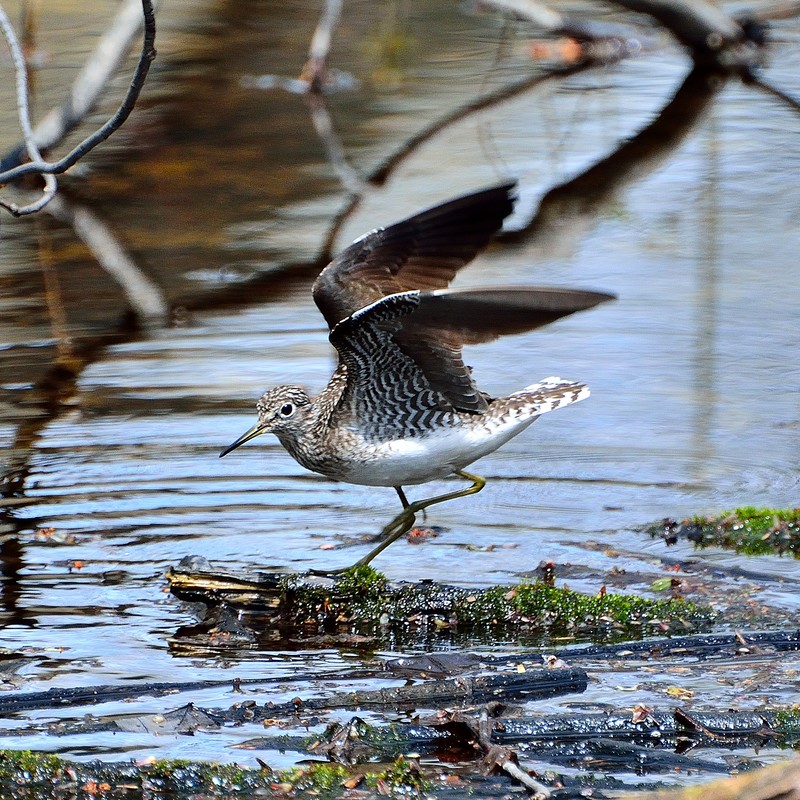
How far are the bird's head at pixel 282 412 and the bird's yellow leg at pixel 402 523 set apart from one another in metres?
0.58

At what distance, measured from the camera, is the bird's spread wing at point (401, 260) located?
575cm

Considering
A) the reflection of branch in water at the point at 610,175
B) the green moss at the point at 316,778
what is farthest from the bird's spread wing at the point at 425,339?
the reflection of branch in water at the point at 610,175

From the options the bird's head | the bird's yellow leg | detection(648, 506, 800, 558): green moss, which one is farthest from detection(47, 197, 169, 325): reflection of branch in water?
detection(648, 506, 800, 558): green moss

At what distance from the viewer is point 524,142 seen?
531 inches

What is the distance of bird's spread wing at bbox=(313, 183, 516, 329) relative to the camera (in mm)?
5754

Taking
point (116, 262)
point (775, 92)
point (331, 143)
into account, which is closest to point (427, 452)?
point (116, 262)

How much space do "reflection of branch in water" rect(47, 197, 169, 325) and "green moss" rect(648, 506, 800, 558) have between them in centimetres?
440

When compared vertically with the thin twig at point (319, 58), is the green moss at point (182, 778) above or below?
below

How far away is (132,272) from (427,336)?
17.5 ft

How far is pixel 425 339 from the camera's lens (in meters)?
5.76

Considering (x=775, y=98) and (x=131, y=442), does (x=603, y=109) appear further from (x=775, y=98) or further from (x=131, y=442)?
(x=131, y=442)

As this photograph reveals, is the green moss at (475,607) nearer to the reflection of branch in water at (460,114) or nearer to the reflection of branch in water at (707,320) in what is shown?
the reflection of branch in water at (707,320)

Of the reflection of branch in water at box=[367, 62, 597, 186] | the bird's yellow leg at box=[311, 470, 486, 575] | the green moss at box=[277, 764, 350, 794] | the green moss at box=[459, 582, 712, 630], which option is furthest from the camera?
the reflection of branch in water at box=[367, 62, 597, 186]

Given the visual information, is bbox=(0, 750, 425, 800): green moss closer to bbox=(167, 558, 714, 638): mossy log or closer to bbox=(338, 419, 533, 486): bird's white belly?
bbox=(167, 558, 714, 638): mossy log
